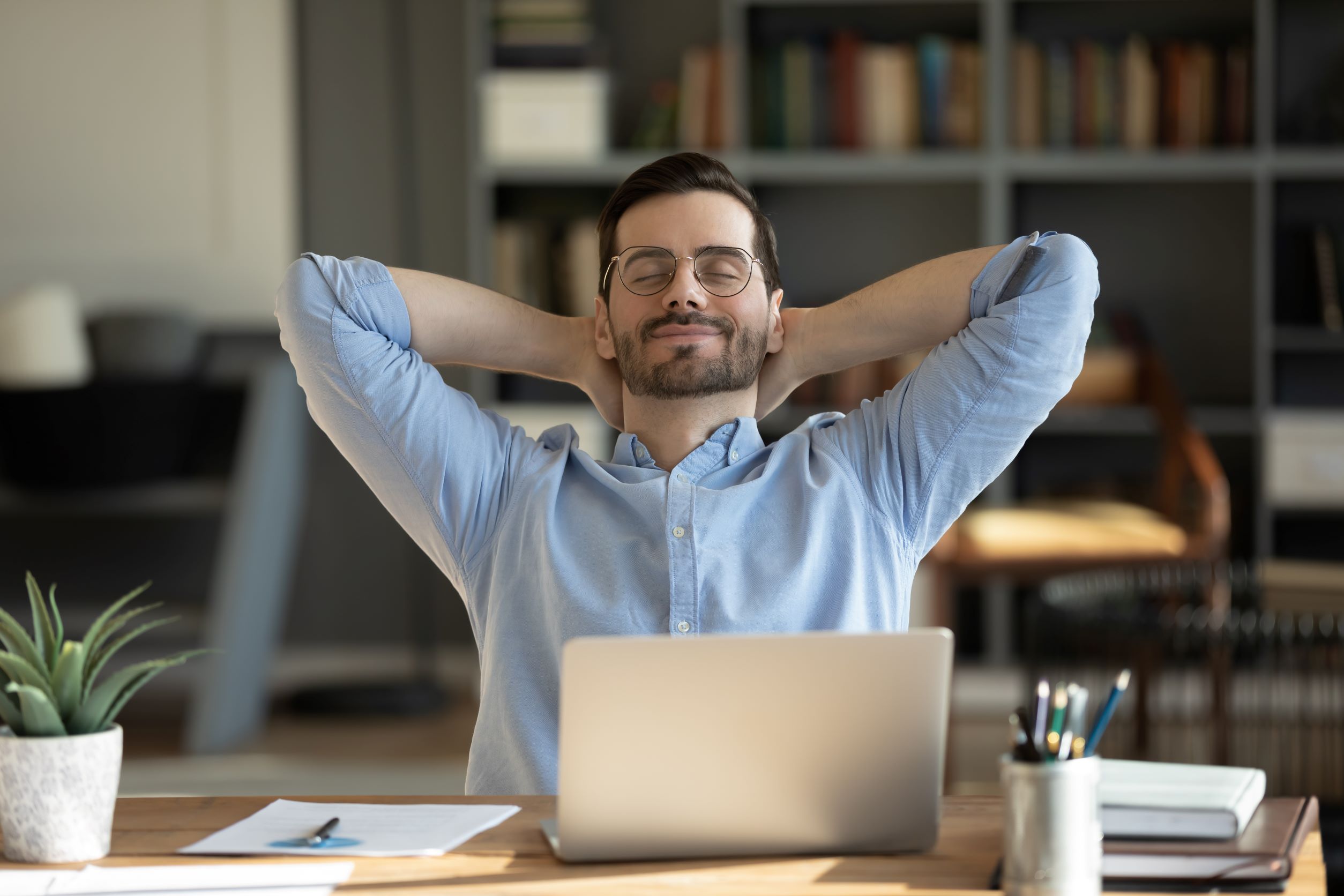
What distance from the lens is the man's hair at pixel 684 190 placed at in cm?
160

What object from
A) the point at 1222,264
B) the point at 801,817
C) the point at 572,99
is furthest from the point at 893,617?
the point at 1222,264

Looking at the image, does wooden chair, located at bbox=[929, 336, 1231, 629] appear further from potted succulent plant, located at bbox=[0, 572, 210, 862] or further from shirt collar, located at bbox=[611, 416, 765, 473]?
potted succulent plant, located at bbox=[0, 572, 210, 862]

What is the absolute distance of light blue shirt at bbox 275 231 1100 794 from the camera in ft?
4.75

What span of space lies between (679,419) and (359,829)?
0.63 metres

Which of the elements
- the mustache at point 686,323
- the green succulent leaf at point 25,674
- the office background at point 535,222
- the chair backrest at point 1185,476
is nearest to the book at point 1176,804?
the mustache at point 686,323

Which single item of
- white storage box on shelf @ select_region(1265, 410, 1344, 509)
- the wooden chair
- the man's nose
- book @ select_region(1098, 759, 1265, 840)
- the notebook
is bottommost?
the wooden chair

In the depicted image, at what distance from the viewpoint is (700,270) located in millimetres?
1578

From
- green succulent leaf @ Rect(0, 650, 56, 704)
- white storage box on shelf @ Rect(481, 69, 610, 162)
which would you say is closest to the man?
green succulent leaf @ Rect(0, 650, 56, 704)

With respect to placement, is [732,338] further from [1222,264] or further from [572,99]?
[1222,264]

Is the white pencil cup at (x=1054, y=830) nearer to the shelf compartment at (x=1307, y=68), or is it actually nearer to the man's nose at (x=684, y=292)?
the man's nose at (x=684, y=292)

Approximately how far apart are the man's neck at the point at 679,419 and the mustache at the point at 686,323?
0.07m

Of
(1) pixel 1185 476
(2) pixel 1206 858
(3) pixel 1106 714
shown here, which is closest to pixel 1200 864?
(2) pixel 1206 858

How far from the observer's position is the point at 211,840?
1.07 m

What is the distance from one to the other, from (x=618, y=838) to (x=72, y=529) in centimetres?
365
